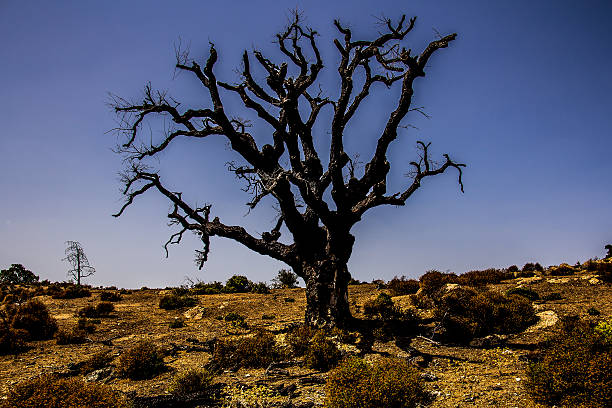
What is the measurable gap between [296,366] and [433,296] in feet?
27.4

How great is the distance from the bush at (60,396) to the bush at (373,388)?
4412 mm

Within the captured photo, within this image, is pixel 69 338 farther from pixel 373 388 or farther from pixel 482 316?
pixel 482 316

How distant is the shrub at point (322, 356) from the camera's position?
1058cm

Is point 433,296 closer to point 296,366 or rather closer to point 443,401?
point 296,366

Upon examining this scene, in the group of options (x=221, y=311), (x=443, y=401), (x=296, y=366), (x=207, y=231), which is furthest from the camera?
(x=221, y=311)

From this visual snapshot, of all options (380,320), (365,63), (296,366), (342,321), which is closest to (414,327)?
(380,320)

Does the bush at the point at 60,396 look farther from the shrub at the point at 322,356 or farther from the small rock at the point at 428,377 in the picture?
the small rock at the point at 428,377

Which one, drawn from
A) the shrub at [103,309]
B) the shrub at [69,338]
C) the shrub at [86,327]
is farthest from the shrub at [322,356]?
the shrub at [103,309]

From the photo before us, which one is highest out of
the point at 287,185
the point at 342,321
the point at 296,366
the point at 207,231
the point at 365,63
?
the point at 365,63

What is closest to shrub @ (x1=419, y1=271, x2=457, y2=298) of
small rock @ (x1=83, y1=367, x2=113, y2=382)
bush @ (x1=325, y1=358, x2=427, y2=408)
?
bush @ (x1=325, y1=358, x2=427, y2=408)

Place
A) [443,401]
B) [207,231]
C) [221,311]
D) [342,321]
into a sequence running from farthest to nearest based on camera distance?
[221,311] < [207,231] < [342,321] < [443,401]

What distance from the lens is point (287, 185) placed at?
14.8 metres

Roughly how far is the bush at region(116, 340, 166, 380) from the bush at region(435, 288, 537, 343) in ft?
31.9

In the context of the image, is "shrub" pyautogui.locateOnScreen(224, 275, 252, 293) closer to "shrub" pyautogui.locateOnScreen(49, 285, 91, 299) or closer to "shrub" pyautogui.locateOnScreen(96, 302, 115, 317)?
"shrub" pyautogui.locateOnScreen(96, 302, 115, 317)
